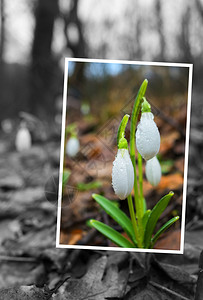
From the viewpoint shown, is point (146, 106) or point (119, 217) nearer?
point (146, 106)

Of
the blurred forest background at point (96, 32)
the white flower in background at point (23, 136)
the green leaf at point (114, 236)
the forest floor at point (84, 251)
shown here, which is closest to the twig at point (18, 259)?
the forest floor at point (84, 251)

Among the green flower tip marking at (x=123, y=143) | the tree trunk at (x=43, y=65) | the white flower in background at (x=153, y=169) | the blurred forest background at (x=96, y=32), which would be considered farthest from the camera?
the tree trunk at (x=43, y=65)

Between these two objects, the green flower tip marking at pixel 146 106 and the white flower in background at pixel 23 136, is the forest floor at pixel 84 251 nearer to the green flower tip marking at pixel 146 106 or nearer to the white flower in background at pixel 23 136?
the white flower in background at pixel 23 136

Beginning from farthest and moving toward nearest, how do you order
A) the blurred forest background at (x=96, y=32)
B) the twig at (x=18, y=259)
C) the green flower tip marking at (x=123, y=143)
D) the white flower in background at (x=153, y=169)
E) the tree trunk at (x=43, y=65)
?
the tree trunk at (x=43, y=65) < the blurred forest background at (x=96, y=32) < the twig at (x=18, y=259) < the white flower in background at (x=153, y=169) < the green flower tip marking at (x=123, y=143)

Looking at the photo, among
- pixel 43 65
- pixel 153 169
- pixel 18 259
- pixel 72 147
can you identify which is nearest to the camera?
pixel 153 169

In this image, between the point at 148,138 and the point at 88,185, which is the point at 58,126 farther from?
the point at 148,138

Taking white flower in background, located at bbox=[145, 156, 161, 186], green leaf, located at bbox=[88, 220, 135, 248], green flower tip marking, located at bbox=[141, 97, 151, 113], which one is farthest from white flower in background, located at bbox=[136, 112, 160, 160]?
green leaf, located at bbox=[88, 220, 135, 248]

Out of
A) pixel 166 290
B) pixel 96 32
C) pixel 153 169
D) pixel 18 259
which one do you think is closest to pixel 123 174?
pixel 153 169

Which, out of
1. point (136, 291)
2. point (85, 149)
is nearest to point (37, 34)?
point (85, 149)
